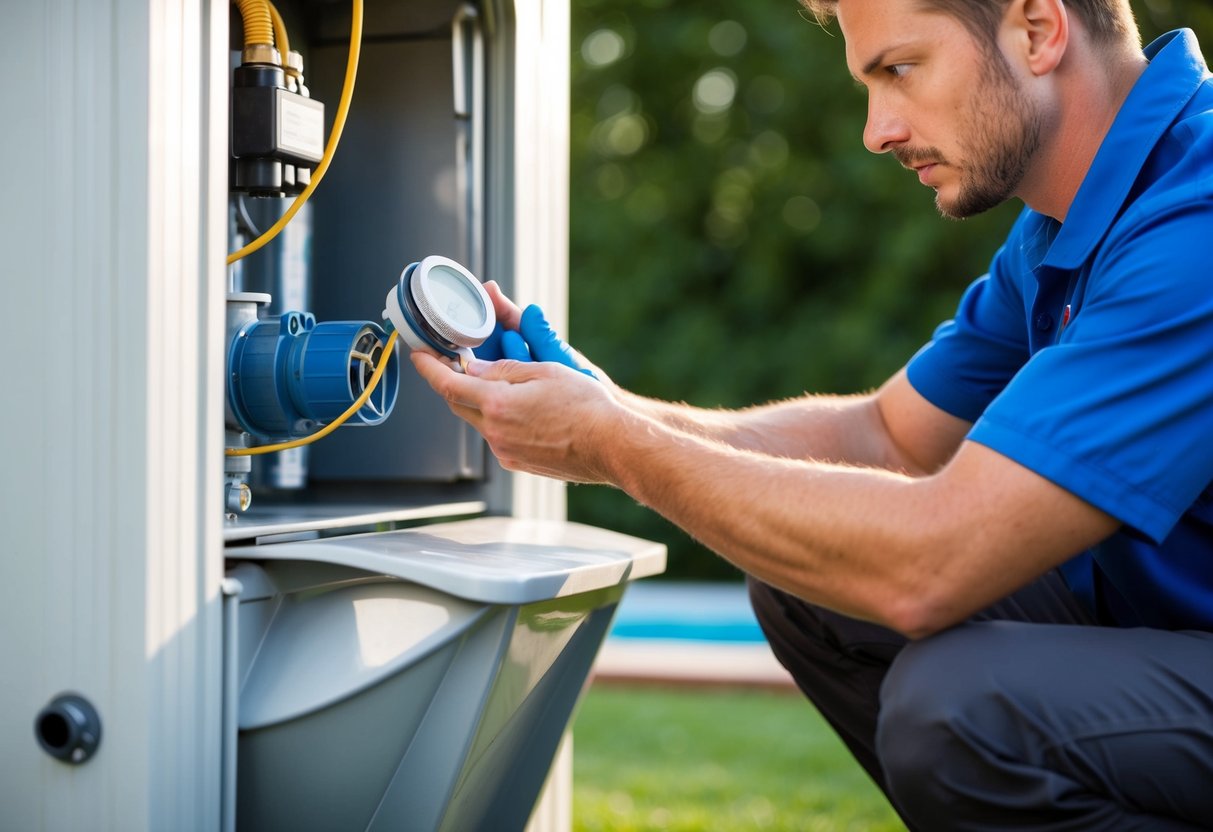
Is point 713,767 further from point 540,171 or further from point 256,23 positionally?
point 256,23

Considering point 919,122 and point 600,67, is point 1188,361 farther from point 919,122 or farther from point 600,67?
point 600,67

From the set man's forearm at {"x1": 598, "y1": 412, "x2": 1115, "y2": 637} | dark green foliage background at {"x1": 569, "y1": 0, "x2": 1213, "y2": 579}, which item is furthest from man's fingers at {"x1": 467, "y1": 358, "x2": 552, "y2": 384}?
dark green foliage background at {"x1": 569, "y1": 0, "x2": 1213, "y2": 579}

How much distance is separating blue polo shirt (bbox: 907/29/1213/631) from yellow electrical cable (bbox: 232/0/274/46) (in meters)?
0.87

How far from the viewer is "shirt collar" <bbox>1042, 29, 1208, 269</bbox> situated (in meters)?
1.37

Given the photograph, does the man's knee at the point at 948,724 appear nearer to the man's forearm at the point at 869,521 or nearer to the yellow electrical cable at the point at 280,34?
the man's forearm at the point at 869,521

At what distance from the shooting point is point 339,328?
136 cm

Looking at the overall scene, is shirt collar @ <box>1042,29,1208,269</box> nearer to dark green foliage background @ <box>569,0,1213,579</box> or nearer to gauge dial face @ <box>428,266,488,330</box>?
gauge dial face @ <box>428,266,488,330</box>

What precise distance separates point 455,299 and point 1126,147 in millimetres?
761

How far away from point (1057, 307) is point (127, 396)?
3.51ft

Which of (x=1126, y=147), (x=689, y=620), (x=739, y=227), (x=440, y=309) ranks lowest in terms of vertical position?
(x=689, y=620)

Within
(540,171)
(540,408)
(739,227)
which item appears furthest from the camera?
(739,227)

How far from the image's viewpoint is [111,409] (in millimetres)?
1125

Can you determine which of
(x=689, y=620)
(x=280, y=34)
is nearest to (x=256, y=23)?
(x=280, y=34)

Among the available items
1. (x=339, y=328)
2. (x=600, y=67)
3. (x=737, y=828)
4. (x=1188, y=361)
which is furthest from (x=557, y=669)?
(x=600, y=67)
